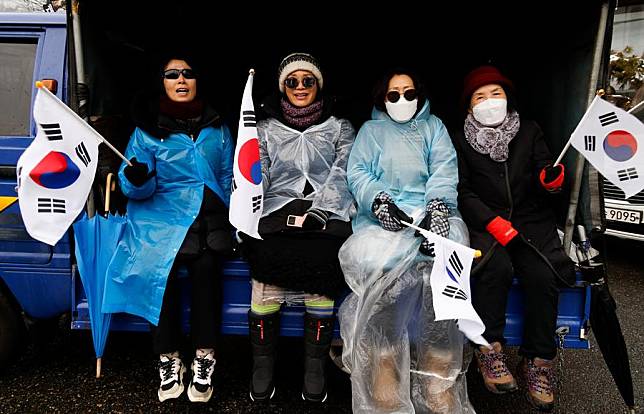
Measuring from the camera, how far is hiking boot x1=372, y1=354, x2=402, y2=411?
90.8 inches

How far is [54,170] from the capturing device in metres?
2.28

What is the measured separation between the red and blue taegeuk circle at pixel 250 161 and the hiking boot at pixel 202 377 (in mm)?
954

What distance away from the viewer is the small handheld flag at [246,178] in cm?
227

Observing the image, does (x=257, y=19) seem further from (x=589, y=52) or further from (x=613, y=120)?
(x=613, y=120)

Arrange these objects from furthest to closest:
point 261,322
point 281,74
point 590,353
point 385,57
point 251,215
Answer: point 385,57 → point 590,353 → point 281,74 → point 261,322 → point 251,215

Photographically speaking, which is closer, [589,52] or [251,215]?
[251,215]

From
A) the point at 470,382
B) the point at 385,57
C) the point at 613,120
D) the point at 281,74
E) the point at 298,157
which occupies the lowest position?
the point at 470,382

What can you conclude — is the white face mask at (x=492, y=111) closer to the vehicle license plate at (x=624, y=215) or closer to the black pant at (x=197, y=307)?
the black pant at (x=197, y=307)

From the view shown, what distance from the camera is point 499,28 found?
3.52 m

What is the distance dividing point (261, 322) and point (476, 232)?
47.6 inches

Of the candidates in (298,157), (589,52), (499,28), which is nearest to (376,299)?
(298,157)

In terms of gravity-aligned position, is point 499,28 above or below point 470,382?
above

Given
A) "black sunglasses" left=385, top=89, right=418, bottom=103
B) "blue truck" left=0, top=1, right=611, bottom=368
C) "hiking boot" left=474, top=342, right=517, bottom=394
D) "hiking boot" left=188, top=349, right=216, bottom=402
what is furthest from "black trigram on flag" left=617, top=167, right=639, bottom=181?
"hiking boot" left=188, top=349, right=216, bottom=402

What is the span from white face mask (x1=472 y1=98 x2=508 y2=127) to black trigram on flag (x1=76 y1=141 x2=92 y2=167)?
6.75ft
